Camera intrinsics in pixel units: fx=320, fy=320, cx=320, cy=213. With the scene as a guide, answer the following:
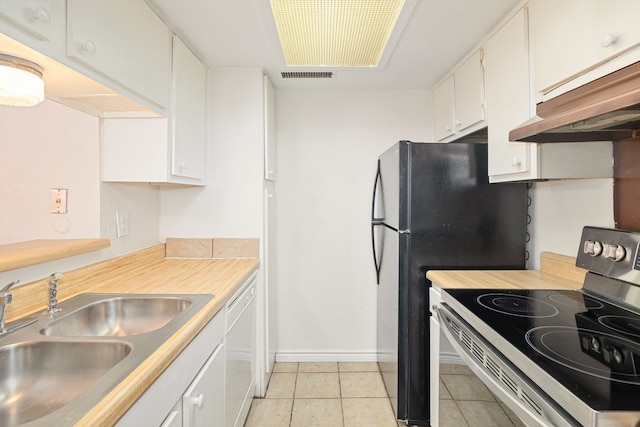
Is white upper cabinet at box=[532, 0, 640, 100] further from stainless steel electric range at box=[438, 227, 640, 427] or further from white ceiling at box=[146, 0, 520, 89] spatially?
stainless steel electric range at box=[438, 227, 640, 427]

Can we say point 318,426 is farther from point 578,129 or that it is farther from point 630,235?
point 578,129

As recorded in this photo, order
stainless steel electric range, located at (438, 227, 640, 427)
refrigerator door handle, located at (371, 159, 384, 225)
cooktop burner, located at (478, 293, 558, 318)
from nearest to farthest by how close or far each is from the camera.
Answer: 1. stainless steel electric range, located at (438, 227, 640, 427)
2. cooktop burner, located at (478, 293, 558, 318)
3. refrigerator door handle, located at (371, 159, 384, 225)

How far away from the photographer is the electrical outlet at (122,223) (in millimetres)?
1755

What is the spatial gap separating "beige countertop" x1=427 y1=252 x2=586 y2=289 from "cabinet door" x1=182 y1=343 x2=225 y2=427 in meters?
1.07

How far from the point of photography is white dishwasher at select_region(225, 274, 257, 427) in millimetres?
1504

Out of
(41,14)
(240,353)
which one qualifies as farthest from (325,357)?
(41,14)

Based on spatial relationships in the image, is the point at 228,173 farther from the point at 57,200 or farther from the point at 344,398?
the point at 344,398

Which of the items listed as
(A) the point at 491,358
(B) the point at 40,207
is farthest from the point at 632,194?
(B) the point at 40,207

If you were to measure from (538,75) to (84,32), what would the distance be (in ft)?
5.57

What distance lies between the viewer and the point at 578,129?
1.16 m

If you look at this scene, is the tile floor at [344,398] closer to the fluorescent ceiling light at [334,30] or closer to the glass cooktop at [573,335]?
the glass cooktop at [573,335]

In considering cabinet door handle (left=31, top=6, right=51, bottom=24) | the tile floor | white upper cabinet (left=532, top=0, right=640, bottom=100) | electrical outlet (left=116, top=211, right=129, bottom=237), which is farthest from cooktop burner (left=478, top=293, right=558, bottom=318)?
Result: electrical outlet (left=116, top=211, right=129, bottom=237)

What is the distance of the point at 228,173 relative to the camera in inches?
85.4

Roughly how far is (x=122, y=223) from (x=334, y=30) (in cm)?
158
